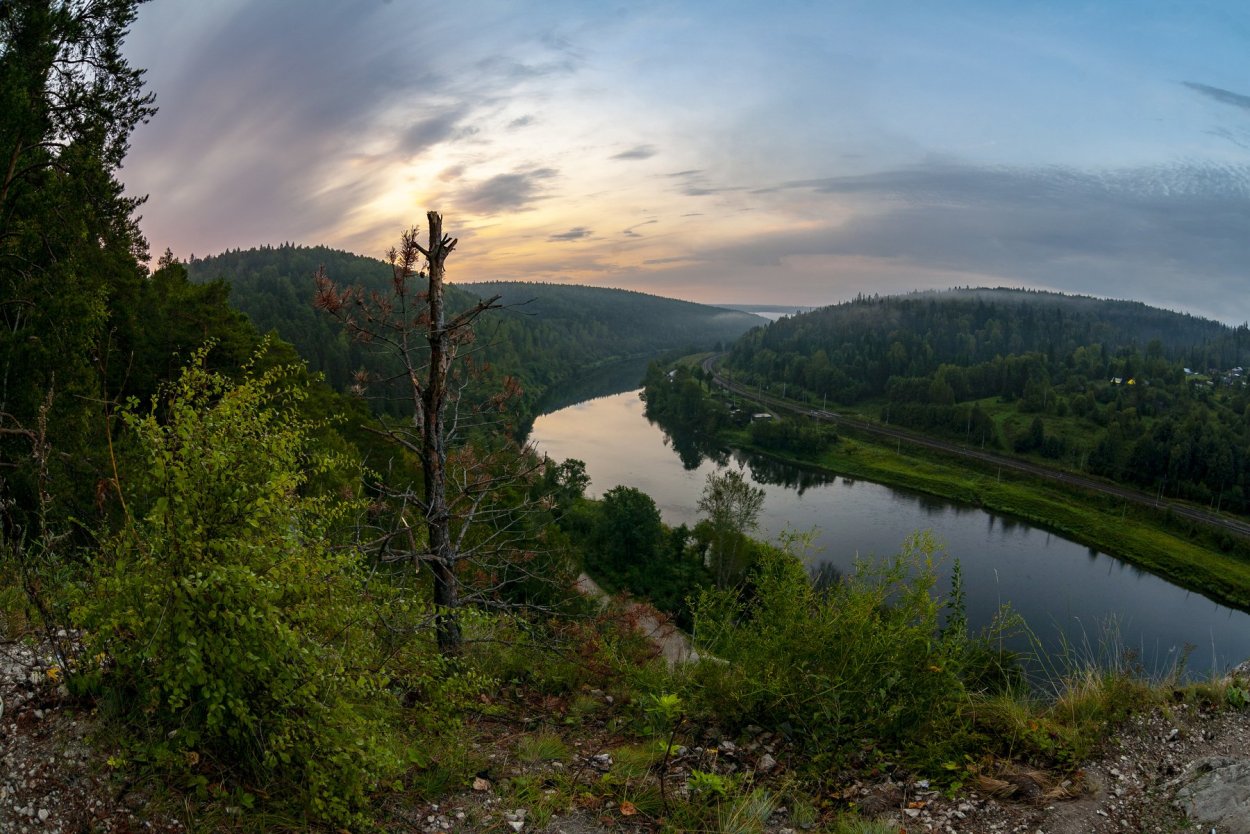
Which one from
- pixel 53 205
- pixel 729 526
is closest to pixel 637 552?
pixel 729 526

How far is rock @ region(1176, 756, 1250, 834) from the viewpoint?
3.68 m

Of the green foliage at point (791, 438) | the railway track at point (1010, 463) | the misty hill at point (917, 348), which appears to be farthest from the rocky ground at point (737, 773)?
the misty hill at point (917, 348)

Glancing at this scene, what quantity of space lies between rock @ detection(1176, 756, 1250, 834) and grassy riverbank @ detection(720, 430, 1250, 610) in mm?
55603

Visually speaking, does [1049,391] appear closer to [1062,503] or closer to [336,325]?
[1062,503]

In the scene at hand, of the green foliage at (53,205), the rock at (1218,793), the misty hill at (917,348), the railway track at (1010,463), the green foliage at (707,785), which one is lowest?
the railway track at (1010,463)

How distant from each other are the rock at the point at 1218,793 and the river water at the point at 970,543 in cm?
1853

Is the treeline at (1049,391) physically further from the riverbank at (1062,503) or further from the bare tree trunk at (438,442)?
the bare tree trunk at (438,442)

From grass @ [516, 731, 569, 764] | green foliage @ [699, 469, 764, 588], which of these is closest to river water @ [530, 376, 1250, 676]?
green foliage @ [699, 469, 764, 588]

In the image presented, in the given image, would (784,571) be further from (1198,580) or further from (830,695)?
(1198,580)

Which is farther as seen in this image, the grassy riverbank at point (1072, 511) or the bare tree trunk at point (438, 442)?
the grassy riverbank at point (1072, 511)

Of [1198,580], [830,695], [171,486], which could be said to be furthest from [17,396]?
[1198,580]

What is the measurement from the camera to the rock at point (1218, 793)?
368 cm

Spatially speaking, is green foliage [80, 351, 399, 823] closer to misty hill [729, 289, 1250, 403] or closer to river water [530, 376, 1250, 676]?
river water [530, 376, 1250, 676]

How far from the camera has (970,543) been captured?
167 ft
